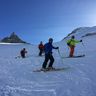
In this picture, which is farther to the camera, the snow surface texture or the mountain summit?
the mountain summit

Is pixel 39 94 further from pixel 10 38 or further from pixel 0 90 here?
pixel 10 38

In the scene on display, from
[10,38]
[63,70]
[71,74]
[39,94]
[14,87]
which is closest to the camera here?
[39,94]

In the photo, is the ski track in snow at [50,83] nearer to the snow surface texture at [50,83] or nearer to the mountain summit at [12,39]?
the snow surface texture at [50,83]

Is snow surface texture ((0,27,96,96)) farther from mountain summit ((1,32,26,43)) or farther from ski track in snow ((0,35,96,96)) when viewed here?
mountain summit ((1,32,26,43))

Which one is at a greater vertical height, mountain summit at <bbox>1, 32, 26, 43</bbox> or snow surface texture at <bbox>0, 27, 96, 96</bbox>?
mountain summit at <bbox>1, 32, 26, 43</bbox>

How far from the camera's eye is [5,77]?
14.8 metres

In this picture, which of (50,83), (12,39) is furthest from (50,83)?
(12,39)

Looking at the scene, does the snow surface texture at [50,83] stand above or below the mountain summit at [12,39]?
below

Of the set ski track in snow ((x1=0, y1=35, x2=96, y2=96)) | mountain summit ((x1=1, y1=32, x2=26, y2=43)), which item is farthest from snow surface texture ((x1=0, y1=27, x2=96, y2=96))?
mountain summit ((x1=1, y1=32, x2=26, y2=43))

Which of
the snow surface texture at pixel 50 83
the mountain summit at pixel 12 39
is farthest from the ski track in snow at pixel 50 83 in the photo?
the mountain summit at pixel 12 39

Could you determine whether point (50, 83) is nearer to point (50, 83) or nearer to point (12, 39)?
point (50, 83)

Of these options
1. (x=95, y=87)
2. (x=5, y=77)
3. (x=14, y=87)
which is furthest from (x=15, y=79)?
(x=95, y=87)

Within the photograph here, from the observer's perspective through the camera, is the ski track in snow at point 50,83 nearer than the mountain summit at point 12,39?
Yes

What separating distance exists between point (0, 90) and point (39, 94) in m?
1.55
